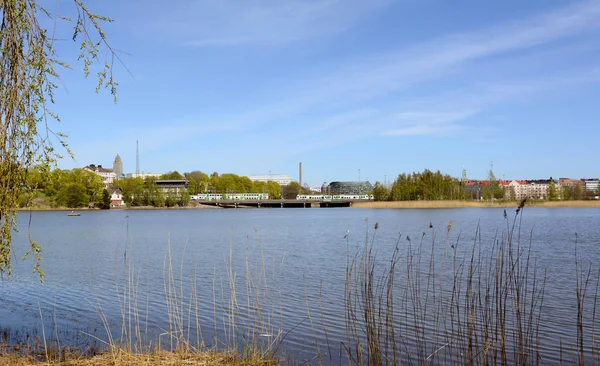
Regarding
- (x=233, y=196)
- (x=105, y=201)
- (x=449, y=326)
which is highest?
(x=233, y=196)

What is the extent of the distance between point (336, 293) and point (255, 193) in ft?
586

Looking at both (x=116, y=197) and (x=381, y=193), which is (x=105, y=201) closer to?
(x=116, y=197)

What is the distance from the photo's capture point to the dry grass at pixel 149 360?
701cm

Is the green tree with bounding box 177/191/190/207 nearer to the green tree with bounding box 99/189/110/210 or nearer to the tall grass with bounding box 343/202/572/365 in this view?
the green tree with bounding box 99/189/110/210

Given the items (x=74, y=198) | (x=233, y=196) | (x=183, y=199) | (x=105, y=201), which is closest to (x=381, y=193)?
(x=183, y=199)

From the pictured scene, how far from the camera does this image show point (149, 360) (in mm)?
7184

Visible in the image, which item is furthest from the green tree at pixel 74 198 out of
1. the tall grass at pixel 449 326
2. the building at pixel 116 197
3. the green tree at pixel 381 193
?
the tall grass at pixel 449 326

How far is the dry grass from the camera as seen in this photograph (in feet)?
23.0

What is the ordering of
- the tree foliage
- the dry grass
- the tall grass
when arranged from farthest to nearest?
the tree foliage < the tall grass < the dry grass

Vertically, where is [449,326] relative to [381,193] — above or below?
below

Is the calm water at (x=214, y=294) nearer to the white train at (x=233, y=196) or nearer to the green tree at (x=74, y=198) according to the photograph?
the green tree at (x=74, y=198)

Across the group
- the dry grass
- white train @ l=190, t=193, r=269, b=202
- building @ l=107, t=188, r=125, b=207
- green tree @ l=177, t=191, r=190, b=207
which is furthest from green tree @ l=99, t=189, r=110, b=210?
the dry grass

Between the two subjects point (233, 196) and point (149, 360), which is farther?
point (233, 196)

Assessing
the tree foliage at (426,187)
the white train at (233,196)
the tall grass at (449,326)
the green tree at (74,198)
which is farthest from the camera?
the white train at (233,196)
